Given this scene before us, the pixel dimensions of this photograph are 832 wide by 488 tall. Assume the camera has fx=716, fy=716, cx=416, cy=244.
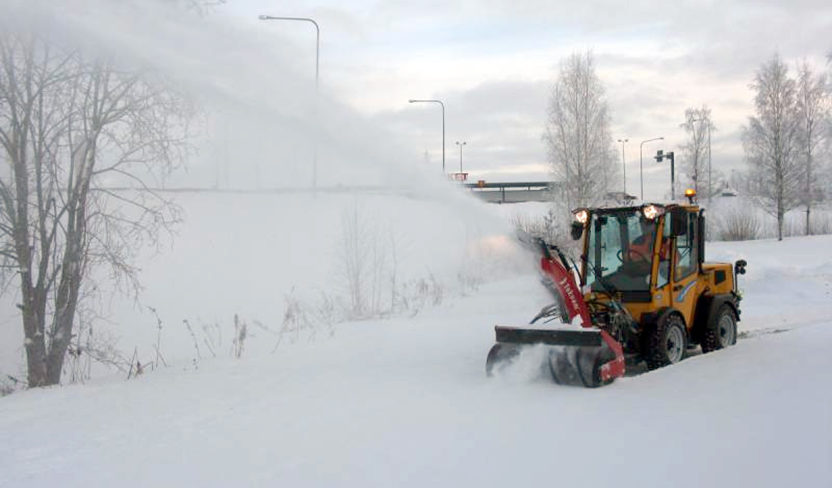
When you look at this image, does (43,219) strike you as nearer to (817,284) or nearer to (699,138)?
(817,284)

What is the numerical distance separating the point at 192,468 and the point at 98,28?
5091 millimetres

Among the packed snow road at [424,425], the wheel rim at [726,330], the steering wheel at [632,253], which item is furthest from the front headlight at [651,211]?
the wheel rim at [726,330]

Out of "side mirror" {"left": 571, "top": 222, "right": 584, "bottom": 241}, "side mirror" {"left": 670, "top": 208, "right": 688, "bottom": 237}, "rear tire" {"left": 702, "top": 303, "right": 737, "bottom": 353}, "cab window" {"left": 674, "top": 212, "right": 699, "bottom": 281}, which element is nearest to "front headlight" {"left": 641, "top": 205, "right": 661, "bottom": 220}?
"side mirror" {"left": 670, "top": 208, "right": 688, "bottom": 237}

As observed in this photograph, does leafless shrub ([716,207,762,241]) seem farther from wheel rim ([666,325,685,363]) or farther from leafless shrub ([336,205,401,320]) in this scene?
wheel rim ([666,325,685,363])

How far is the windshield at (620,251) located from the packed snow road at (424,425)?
49.2 inches

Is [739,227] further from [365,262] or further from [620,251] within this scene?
[620,251]

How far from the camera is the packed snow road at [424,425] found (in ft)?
16.7

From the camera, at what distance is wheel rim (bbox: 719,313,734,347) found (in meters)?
10.4

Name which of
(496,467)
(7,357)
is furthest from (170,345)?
(496,467)

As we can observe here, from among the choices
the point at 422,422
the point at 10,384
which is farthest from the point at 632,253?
the point at 10,384

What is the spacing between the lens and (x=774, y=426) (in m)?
5.98

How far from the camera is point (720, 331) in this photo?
10.4 m

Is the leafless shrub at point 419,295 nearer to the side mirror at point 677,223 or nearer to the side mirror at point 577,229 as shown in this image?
the side mirror at point 577,229

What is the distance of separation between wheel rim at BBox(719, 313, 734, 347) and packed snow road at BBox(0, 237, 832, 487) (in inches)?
18.3
